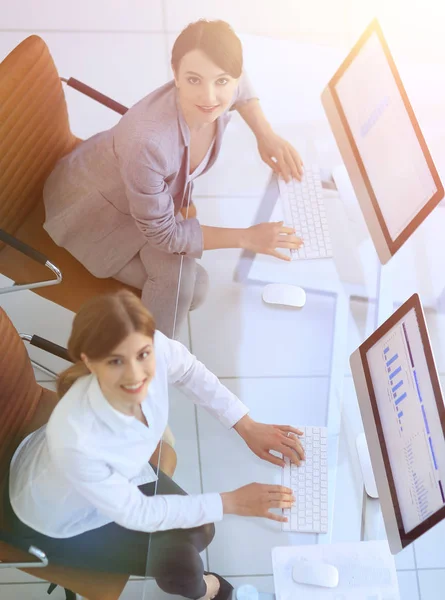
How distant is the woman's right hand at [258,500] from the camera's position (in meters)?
1.48

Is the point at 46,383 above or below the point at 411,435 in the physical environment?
below

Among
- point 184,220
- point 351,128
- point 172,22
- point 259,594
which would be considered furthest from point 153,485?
point 172,22

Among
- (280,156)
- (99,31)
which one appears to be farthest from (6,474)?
(99,31)

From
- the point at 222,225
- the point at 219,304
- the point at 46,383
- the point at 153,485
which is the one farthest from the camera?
the point at 46,383

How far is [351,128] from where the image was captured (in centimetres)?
193

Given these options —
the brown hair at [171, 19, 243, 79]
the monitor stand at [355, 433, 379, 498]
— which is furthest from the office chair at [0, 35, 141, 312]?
the monitor stand at [355, 433, 379, 498]

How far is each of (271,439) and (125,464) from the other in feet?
1.23

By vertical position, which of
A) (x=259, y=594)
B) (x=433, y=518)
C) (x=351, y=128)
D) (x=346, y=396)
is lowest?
(x=259, y=594)

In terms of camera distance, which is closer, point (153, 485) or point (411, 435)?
point (411, 435)

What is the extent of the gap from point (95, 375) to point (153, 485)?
0.35m

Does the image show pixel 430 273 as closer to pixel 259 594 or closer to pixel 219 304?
pixel 219 304

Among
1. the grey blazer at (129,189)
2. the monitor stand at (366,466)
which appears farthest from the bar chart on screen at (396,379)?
the grey blazer at (129,189)

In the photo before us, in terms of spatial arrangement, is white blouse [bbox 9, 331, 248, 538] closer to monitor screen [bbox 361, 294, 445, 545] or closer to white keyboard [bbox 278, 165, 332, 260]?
monitor screen [bbox 361, 294, 445, 545]

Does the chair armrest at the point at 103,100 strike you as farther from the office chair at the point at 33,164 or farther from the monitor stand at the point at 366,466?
the monitor stand at the point at 366,466
